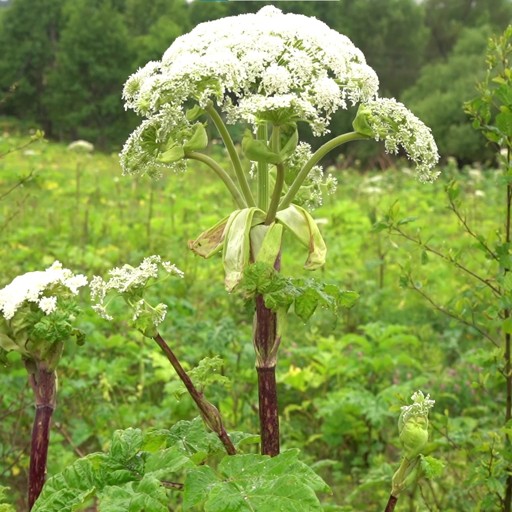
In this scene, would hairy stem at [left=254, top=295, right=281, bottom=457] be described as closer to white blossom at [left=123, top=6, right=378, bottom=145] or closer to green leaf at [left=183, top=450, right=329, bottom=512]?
green leaf at [left=183, top=450, right=329, bottom=512]

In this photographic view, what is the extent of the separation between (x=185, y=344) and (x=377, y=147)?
23.6 metres

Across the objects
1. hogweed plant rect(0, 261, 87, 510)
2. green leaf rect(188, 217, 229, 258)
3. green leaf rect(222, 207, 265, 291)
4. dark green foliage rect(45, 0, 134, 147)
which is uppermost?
green leaf rect(222, 207, 265, 291)

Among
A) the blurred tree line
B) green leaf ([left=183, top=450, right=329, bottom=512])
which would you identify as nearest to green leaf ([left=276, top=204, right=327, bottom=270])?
green leaf ([left=183, top=450, right=329, bottom=512])

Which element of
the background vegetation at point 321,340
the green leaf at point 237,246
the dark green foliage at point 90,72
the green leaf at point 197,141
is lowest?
the dark green foliage at point 90,72

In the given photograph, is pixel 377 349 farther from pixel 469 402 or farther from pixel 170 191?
pixel 170 191

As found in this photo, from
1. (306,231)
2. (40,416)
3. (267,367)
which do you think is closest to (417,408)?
(267,367)

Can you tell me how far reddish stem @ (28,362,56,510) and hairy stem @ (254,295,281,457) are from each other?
423mm

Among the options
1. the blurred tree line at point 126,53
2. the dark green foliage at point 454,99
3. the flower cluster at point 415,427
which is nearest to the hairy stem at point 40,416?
the flower cluster at point 415,427

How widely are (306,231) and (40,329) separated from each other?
0.55 meters

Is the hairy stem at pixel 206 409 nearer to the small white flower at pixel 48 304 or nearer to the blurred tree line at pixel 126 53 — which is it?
the small white flower at pixel 48 304

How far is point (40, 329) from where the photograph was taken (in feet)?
4.57

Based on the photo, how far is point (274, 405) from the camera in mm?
1533

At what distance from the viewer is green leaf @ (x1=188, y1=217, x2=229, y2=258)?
1581mm

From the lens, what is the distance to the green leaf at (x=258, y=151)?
140 cm
